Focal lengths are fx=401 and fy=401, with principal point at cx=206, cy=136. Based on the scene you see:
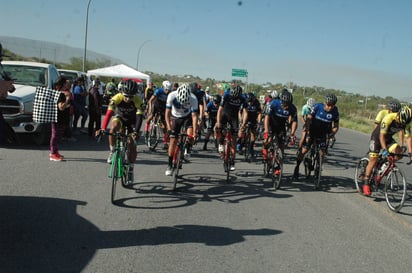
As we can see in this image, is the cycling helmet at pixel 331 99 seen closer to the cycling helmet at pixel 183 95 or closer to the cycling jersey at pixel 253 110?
the cycling helmet at pixel 183 95

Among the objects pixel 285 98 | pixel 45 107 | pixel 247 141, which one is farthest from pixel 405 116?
pixel 45 107

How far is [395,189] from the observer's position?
7.45m

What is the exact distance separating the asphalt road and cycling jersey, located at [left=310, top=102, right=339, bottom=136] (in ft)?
4.12

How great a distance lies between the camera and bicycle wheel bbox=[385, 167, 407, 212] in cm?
724

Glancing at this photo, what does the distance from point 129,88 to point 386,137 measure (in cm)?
509

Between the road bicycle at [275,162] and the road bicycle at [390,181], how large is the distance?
75.3 inches

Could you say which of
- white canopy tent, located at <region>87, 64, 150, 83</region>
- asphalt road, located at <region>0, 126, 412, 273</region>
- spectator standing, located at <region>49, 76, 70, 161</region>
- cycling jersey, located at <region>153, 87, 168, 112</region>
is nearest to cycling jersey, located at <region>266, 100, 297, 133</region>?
asphalt road, located at <region>0, 126, 412, 273</region>

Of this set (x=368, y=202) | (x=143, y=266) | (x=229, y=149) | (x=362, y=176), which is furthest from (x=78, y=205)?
(x=362, y=176)

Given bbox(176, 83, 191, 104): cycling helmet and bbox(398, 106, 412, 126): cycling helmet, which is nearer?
bbox(398, 106, 412, 126): cycling helmet

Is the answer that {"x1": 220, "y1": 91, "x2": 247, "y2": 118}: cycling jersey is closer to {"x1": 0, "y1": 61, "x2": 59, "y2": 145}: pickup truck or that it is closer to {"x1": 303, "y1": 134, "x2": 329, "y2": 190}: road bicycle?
{"x1": 303, "y1": 134, "x2": 329, "y2": 190}: road bicycle

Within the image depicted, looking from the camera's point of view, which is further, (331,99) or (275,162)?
(275,162)

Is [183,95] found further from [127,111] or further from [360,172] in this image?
[360,172]

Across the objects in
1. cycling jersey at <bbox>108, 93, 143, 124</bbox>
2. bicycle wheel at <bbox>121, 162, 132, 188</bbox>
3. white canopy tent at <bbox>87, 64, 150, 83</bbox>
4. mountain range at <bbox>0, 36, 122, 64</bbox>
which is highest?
mountain range at <bbox>0, 36, 122, 64</bbox>

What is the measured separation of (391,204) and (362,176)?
1.42 meters
